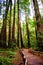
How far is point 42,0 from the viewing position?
23438mm

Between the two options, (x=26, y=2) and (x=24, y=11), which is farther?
(x=24, y=11)

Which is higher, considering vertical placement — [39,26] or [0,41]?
[39,26]

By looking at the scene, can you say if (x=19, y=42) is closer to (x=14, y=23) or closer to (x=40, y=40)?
(x=14, y=23)

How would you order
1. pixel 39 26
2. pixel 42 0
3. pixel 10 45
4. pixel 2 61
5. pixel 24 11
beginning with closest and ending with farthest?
pixel 2 61, pixel 39 26, pixel 10 45, pixel 42 0, pixel 24 11

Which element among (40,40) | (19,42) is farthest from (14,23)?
(40,40)

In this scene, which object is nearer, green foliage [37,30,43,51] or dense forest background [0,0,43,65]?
dense forest background [0,0,43,65]

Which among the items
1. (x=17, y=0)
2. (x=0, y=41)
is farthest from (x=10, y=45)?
(x=17, y=0)

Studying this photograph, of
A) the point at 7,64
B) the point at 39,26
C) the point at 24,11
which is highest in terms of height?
the point at 24,11

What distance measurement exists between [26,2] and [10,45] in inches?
347

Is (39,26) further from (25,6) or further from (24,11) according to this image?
(24,11)

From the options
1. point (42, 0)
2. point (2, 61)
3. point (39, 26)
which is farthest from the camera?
point (42, 0)

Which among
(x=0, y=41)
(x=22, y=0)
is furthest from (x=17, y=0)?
(x=0, y=41)

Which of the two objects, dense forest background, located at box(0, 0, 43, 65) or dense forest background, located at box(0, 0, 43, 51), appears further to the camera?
dense forest background, located at box(0, 0, 43, 51)

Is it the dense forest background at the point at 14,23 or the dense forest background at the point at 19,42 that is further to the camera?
the dense forest background at the point at 14,23
